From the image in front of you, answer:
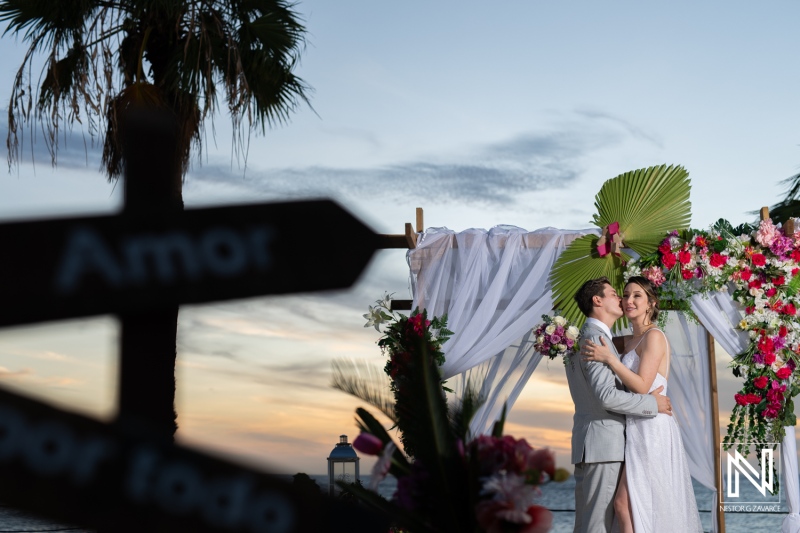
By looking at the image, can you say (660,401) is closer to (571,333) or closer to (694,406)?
(571,333)

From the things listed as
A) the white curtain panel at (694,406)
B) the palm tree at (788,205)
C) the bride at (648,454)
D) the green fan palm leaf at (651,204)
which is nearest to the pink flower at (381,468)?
the bride at (648,454)

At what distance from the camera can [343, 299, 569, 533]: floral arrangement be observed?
2045 mm

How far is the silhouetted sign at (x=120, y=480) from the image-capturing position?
1226mm

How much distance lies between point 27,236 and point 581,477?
17.6ft

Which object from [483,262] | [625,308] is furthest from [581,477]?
[483,262]

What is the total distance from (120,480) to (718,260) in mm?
7810

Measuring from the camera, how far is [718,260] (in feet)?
27.2

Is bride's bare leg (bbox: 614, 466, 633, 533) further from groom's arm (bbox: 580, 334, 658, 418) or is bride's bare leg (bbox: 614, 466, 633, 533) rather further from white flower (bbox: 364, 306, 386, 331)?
white flower (bbox: 364, 306, 386, 331)

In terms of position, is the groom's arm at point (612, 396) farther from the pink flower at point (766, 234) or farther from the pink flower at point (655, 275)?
the pink flower at point (766, 234)

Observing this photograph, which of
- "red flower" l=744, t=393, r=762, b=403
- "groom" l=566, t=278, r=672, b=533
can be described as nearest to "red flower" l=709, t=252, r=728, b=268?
"red flower" l=744, t=393, r=762, b=403

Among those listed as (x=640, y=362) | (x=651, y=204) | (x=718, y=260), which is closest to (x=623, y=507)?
(x=640, y=362)

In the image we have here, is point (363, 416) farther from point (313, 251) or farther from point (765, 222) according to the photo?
point (765, 222)

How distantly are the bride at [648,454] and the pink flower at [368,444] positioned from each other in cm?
365

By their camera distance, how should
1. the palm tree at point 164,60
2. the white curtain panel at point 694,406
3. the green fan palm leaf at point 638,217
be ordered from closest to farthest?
the palm tree at point 164,60, the green fan palm leaf at point 638,217, the white curtain panel at point 694,406
